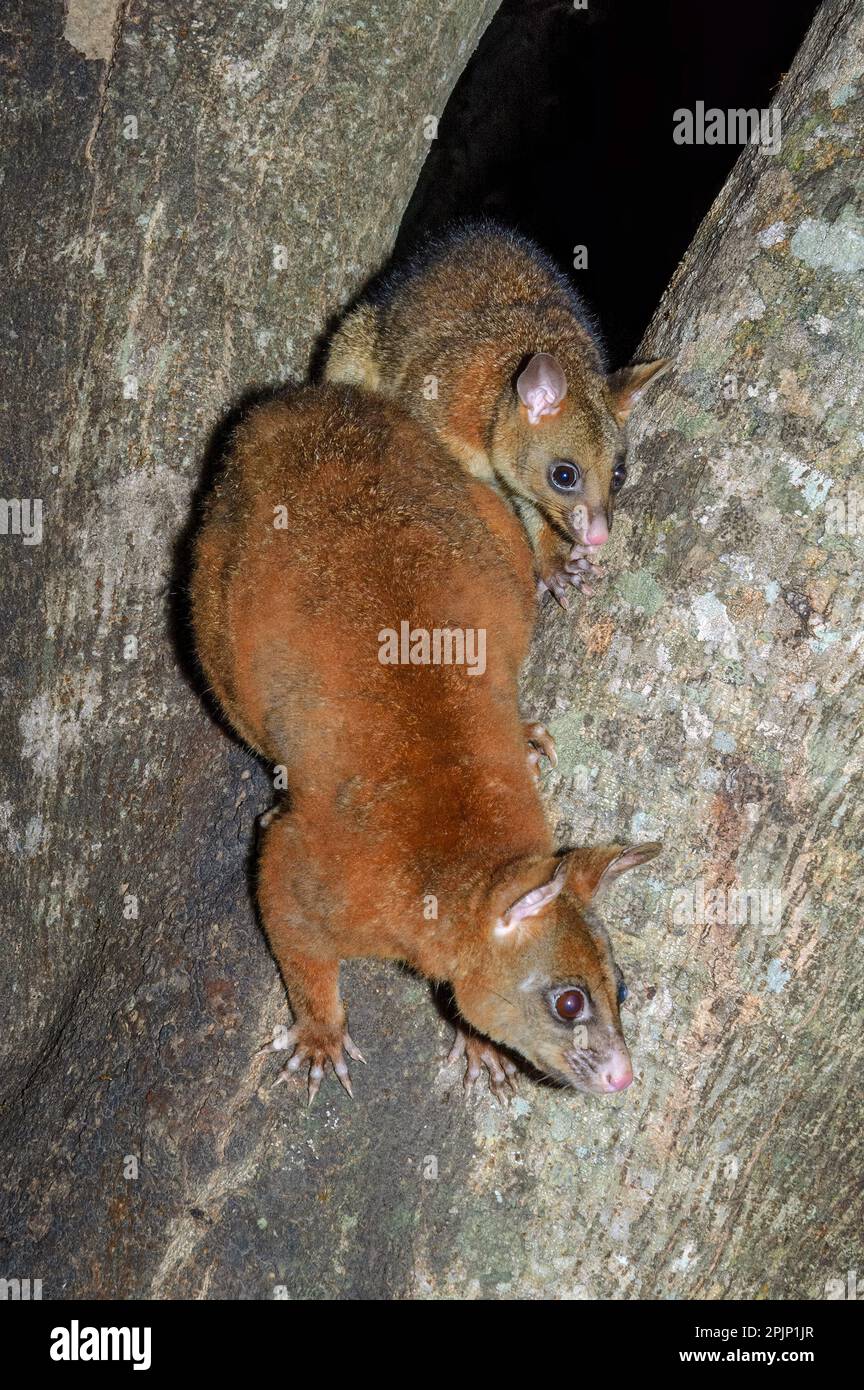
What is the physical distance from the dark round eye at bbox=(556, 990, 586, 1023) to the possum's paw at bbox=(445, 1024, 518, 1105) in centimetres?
23

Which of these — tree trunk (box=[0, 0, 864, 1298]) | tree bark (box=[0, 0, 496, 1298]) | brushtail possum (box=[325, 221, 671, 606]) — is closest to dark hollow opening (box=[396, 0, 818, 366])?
brushtail possum (box=[325, 221, 671, 606])

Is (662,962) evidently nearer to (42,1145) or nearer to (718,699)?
(718,699)

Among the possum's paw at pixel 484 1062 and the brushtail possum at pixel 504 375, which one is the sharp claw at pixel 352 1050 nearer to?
the possum's paw at pixel 484 1062

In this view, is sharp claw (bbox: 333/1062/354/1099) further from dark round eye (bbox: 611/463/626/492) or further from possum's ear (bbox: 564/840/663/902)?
dark round eye (bbox: 611/463/626/492)

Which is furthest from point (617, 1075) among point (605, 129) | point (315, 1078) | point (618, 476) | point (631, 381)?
point (605, 129)

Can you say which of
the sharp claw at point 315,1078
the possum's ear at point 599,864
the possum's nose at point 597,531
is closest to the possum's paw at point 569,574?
the possum's nose at point 597,531

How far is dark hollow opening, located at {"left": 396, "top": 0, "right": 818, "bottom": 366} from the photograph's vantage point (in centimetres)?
962

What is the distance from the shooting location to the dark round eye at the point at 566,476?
511 cm

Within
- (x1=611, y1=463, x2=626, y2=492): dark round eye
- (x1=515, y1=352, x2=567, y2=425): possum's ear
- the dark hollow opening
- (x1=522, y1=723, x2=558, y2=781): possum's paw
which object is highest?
the dark hollow opening

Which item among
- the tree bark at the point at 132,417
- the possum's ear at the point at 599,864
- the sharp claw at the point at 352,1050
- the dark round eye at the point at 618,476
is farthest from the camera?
the dark round eye at the point at 618,476

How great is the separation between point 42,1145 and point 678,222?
8.74 meters

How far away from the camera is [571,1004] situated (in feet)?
11.9

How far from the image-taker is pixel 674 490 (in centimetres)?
359

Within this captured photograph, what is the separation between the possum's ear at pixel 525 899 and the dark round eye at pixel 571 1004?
0.72 feet
